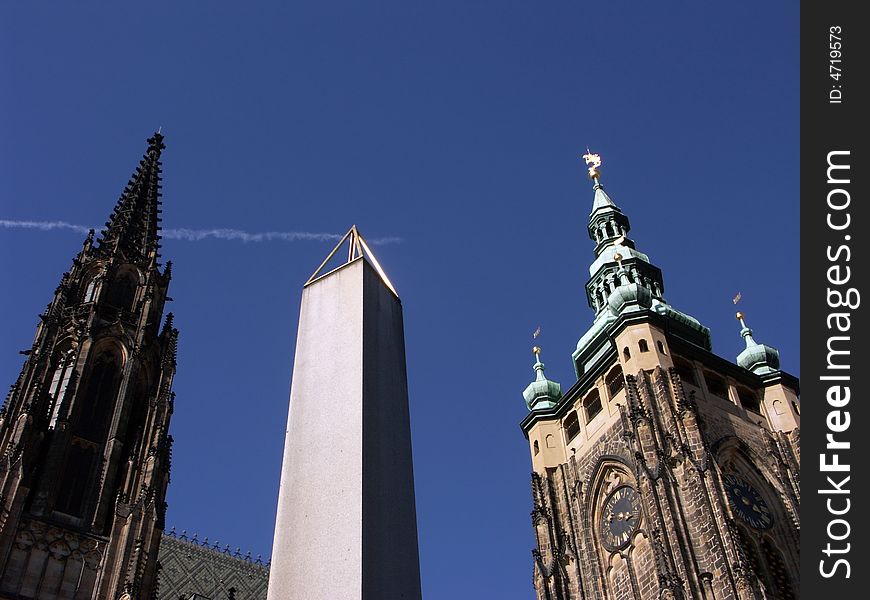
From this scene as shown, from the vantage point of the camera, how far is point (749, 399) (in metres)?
41.6

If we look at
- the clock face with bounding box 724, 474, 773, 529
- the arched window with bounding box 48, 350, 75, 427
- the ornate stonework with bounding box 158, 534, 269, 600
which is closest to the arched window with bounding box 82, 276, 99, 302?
the arched window with bounding box 48, 350, 75, 427

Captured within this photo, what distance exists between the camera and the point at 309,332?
215 inches

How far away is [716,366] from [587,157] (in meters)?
20.5

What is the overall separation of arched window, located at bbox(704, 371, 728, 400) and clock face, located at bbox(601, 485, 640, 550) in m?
7.55

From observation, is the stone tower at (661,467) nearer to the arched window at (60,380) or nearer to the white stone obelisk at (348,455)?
the arched window at (60,380)

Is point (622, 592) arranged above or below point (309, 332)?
above

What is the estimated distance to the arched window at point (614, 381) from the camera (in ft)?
130

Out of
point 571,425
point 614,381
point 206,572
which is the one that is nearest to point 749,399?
Answer: point 614,381

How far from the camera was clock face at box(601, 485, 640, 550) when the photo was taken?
34.5 m

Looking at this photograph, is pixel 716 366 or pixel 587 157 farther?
pixel 587 157

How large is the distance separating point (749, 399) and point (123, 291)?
27.5m

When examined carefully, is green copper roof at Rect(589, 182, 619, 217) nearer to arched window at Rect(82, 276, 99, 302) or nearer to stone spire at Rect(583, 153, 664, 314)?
stone spire at Rect(583, 153, 664, 314)

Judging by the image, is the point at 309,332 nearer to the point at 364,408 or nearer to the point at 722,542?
the point at 364,408
